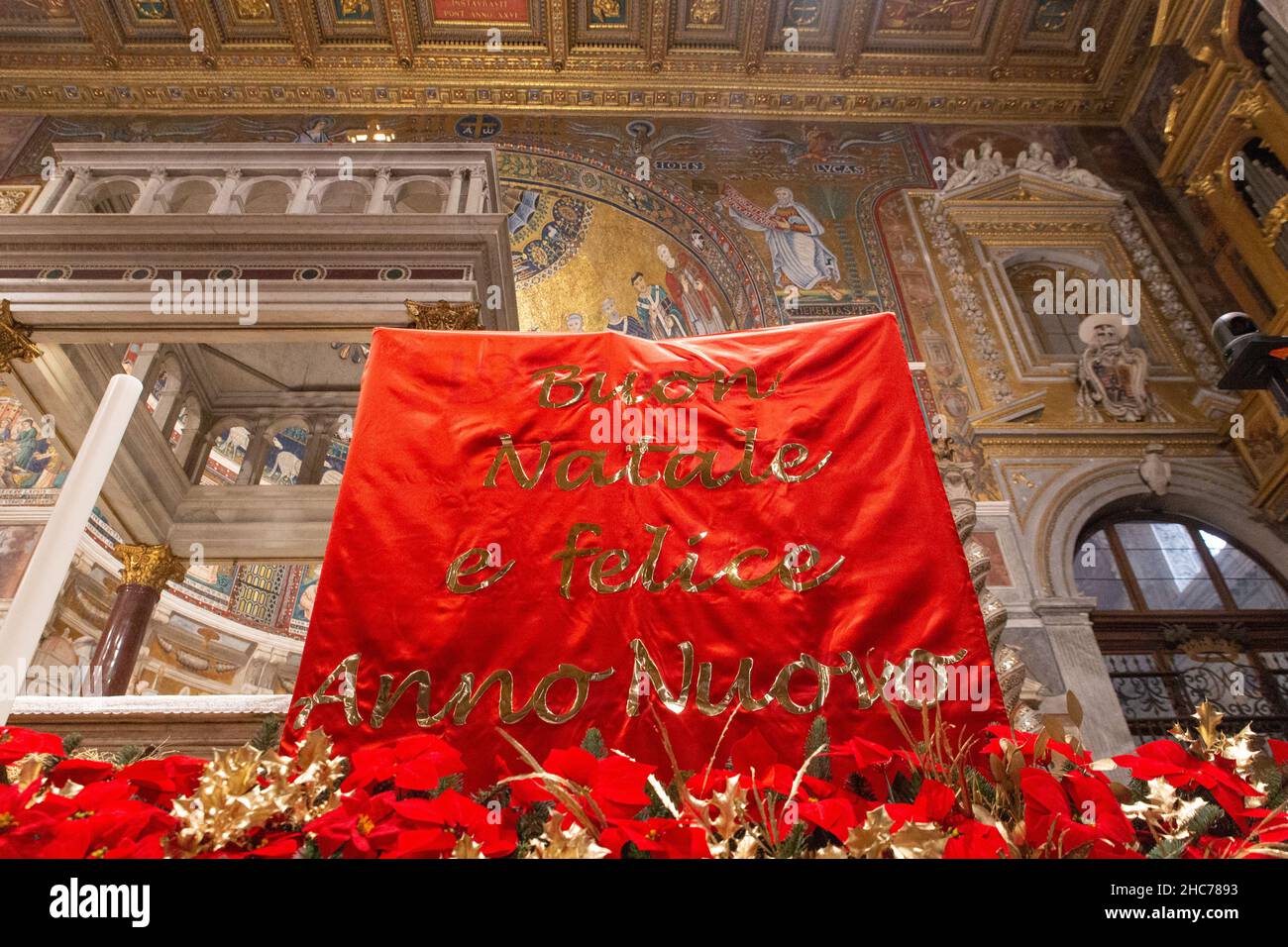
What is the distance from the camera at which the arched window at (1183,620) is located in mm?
5230

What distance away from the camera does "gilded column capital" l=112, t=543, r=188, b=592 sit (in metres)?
5.62

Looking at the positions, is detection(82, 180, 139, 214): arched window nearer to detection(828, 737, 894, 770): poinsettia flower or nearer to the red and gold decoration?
the red and gold decoration

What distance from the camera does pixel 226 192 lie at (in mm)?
5535

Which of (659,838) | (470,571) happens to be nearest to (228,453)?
(470,571)

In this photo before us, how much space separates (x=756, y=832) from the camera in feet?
3.62

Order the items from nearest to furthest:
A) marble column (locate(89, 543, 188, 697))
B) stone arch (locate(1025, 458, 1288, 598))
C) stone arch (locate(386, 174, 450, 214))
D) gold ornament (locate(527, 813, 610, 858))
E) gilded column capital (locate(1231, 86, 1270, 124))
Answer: gold ornament (locate(527, 813, 610, 858)) → marble column (locate(89, 543, 188, 697)) → stone arch (locate(1025, 458, 1288, 598)) → stone arch (locate(386, 174, 450, 214)) → gilded column capital (locate(1231, 86, 1270, 124))

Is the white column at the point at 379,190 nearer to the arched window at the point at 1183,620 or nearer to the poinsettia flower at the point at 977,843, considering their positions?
the poinsettia flower at the point at 977,843

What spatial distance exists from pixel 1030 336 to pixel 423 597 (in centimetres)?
618

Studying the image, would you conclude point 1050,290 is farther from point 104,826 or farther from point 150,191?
point 104,826

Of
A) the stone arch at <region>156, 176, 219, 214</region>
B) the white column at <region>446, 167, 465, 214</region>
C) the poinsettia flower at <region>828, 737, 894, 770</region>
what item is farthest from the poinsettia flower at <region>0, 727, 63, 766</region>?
the stone arch at <region>156, 176, 219, 214</region>

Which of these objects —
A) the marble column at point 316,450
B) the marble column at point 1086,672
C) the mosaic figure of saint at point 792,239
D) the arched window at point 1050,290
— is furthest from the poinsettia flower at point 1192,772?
the marble column at point 316,450

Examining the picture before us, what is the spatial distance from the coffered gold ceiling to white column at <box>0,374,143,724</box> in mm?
7654
